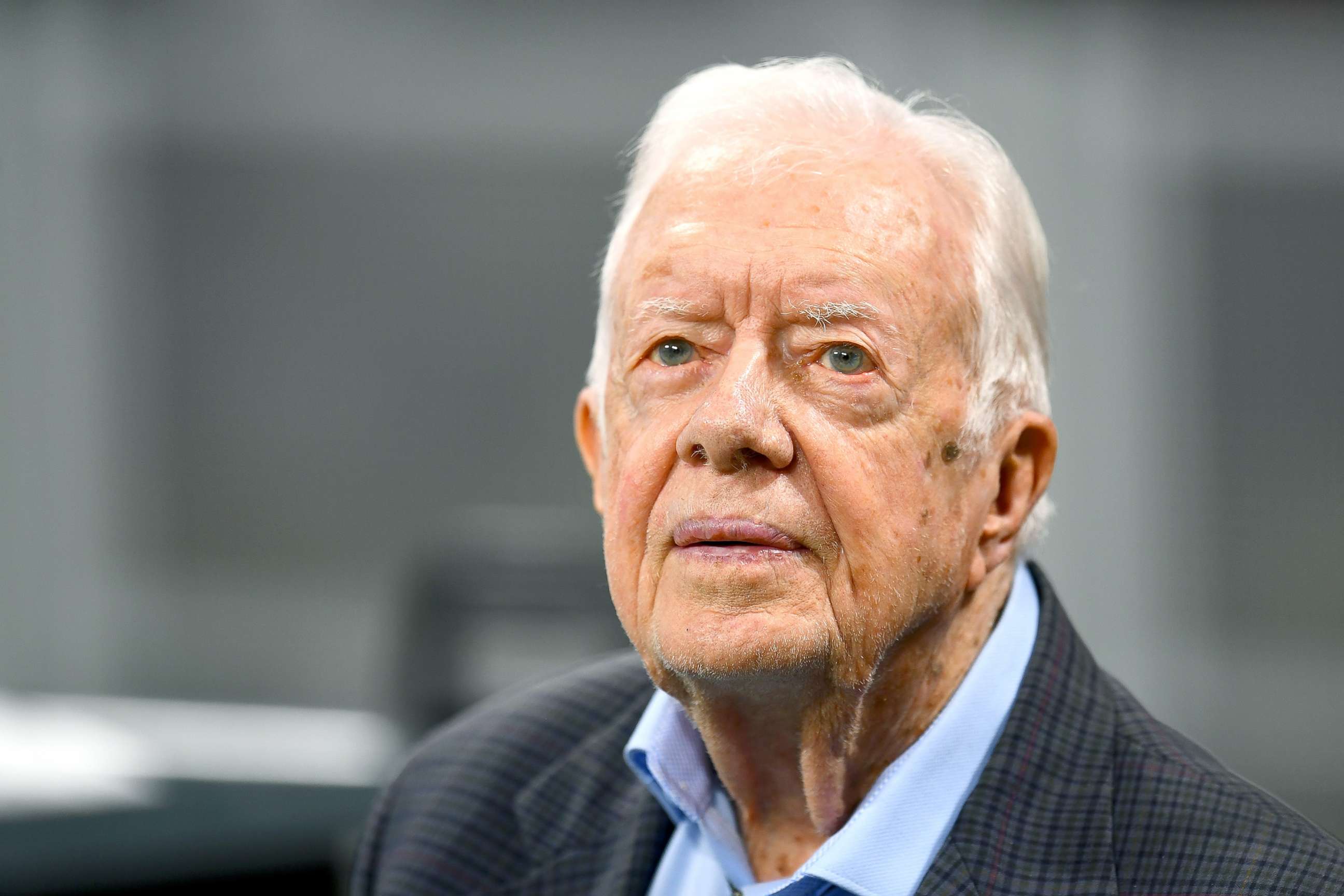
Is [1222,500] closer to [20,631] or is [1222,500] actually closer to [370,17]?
[370,17]

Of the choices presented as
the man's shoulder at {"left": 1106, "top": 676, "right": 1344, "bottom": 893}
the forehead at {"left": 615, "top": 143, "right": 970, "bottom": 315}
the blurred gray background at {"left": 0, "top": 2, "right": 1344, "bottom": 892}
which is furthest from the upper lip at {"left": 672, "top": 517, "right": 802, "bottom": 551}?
the blurred gray background at {"left": 0, "top": 2, "right": 1344, "bottom": 892}

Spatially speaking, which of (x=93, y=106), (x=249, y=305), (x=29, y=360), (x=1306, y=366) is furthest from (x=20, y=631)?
(x=1306, y=366)

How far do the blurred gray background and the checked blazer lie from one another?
316 cm

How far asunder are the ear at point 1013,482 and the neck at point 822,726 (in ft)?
0.14

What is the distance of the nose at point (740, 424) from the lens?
1383 mm

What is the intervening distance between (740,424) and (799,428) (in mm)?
68

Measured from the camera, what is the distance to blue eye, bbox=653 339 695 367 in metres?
1.49

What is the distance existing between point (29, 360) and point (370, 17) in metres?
2.16

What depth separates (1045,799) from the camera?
1.44m

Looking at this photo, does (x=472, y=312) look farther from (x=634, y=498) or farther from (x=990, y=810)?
(x=990, y=810)

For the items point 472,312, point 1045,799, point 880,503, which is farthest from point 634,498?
point 472,312

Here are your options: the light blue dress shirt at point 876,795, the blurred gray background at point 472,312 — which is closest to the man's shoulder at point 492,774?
the light blue dress shirt at point 876,795

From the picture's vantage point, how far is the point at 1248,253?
566cm

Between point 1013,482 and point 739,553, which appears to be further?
point 1013,482
